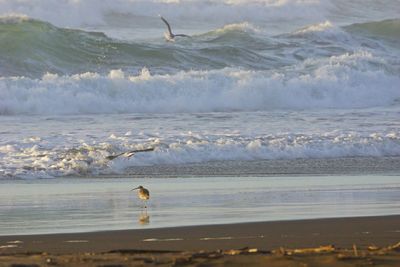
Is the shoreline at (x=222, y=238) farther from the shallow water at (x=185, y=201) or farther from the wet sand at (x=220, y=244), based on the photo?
the shallow water at (x=185, y=201)

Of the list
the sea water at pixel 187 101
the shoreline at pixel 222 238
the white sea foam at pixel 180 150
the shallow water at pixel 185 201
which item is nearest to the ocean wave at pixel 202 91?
the sea water at pixel 187 101

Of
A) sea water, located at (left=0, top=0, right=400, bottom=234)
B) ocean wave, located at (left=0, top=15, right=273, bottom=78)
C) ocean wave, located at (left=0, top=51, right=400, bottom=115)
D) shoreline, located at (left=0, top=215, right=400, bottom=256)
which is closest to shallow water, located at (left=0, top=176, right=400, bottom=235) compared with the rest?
sea water, located at (left=0, top=0, right=400, bottom=234)

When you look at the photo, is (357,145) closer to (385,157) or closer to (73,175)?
(385,157)

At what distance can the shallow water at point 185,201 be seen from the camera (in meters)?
8.08

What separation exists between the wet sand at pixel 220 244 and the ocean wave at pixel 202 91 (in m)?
12.4

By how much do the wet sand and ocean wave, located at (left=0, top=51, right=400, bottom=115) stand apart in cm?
1237

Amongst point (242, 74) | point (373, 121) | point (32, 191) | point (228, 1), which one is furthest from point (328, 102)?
point (228, 1)

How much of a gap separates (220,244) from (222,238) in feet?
1.03

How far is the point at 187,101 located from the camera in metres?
21.4

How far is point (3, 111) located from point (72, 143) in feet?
20.4

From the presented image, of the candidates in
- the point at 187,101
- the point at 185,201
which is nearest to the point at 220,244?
the point at 185,201

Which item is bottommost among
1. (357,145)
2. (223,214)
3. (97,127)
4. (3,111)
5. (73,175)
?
(223,214)

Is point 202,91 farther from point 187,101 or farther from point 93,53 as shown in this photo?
point 93,53

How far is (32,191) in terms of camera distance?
10336 mm
